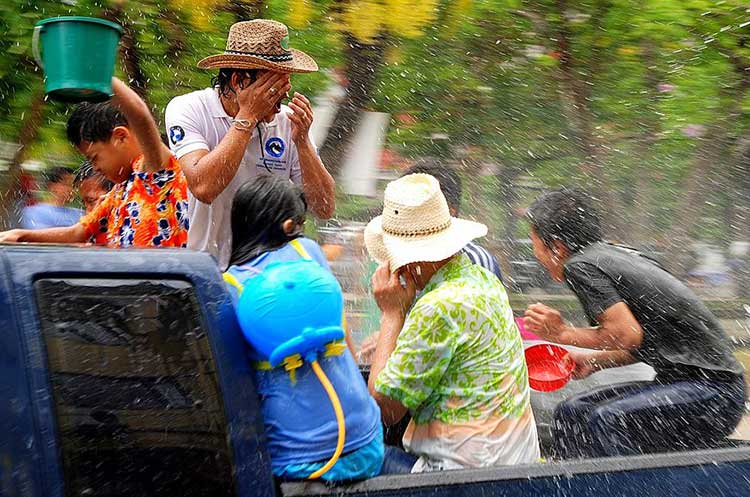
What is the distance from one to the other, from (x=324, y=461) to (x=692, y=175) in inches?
334

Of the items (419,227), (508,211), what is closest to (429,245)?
(419,227)

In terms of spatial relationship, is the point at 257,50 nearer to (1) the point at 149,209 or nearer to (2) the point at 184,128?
(2) the point at 184,128

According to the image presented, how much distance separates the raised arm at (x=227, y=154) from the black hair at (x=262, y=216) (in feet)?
2.58

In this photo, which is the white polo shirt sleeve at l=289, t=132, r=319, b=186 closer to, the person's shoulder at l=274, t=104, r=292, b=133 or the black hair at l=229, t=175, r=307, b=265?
the person's shoulder at l=274, t=104, r=292, b=133

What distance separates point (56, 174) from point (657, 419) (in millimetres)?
4445

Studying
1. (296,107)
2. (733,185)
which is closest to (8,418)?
(296,107)

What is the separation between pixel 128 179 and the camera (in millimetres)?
3496

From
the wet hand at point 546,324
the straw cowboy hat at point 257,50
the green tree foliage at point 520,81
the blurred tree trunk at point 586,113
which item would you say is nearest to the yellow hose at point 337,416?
the straw cowboy hat at point 257,50

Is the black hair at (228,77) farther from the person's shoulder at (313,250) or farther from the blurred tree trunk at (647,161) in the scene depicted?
the blurred tree trunk at (647,161)

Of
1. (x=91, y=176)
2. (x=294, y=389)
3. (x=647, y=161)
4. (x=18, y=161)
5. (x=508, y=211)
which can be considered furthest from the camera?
(x=508, y=211)

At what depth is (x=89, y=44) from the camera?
3.04 metres

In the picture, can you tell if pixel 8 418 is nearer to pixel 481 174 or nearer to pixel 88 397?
pixel 88 397

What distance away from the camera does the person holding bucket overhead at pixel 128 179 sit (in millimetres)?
3318

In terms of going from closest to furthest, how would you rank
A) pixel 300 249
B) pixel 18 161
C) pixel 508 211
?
1. pixel 300 249
2. pixel 18 161
3. pixel 508 211
